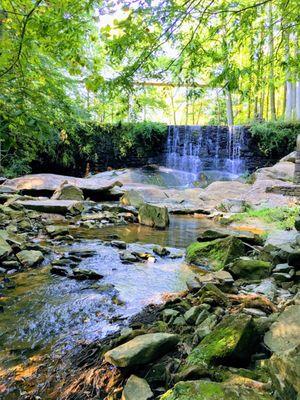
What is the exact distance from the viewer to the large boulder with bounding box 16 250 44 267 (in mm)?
4094

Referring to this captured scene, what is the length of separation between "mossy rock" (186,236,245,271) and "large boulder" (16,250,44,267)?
78.8 inches

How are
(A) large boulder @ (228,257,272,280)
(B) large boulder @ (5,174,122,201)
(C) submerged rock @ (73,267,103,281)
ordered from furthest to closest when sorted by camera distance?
(B) large boulder @ (5,174,122,201), (C) submerged rock @ (73,267,103,281), (A) large boulder @ (228,257,272,280)

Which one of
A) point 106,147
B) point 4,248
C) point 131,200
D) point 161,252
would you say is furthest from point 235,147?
point 4,248

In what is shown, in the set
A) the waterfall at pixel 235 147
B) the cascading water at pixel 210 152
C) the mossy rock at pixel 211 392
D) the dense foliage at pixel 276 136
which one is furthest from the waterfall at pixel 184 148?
the mossy rock at pixel 211 392

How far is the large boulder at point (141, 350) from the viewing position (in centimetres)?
191

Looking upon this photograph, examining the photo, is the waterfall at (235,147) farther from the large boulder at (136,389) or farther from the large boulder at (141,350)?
the large boulder at (136,389)

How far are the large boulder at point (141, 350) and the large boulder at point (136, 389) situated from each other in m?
0.11

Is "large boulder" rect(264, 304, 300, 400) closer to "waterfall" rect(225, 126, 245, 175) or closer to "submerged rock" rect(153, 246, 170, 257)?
"submerged rock" rect(153, 246, 170, 257)

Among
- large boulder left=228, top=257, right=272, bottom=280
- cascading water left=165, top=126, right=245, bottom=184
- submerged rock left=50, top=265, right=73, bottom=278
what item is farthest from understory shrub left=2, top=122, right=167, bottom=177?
large boulder left=228, top=257, right=272, bottom=280

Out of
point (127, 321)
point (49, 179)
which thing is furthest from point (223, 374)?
point (49, 179)

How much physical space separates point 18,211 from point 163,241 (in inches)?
127

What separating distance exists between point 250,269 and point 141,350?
6.69ft

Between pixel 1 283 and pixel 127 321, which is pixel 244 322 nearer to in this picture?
pixel 127 321

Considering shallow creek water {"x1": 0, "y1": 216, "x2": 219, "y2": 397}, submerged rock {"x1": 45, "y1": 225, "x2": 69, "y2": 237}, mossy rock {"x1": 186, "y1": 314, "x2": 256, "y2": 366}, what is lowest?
shallow creek water {"x1": 0, "y1": 216, "x2": 219, "y2": 397}
